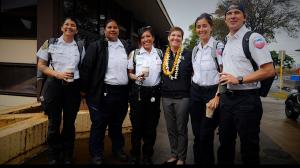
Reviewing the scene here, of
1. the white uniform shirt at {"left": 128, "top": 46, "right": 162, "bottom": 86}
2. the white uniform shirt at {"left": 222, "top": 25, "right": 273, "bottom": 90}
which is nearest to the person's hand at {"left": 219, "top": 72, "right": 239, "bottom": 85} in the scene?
the white uniform shirt at {"left": 222, "top": 25, "right": 273, "bottom": 90}

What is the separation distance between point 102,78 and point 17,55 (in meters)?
3.80

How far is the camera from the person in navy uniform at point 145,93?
4.09m

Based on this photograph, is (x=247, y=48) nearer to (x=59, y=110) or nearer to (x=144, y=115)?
(x=144, y=115)

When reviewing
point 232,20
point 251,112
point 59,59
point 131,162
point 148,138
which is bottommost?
point 131,162

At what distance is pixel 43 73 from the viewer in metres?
3.93

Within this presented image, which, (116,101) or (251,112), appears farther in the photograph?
(116,101)

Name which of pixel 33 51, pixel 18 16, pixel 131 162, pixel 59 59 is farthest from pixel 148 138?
pixel 18 16

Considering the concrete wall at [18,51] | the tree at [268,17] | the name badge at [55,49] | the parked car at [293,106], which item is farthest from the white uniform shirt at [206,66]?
the tree at [268,17]

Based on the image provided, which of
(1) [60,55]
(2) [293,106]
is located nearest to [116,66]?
(1) [60,55]

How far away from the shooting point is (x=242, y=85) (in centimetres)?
309

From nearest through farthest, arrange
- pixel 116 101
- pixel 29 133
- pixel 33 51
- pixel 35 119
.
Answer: pixel 116 101
pixel 29 133
pixel 35 119
pixel 33 51

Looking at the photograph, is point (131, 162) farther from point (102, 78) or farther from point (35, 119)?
point (35, 119)

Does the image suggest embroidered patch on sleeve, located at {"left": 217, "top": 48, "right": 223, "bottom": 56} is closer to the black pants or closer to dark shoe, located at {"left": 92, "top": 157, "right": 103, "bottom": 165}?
the black pants

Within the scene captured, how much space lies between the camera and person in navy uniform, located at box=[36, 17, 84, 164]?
12.7ft
